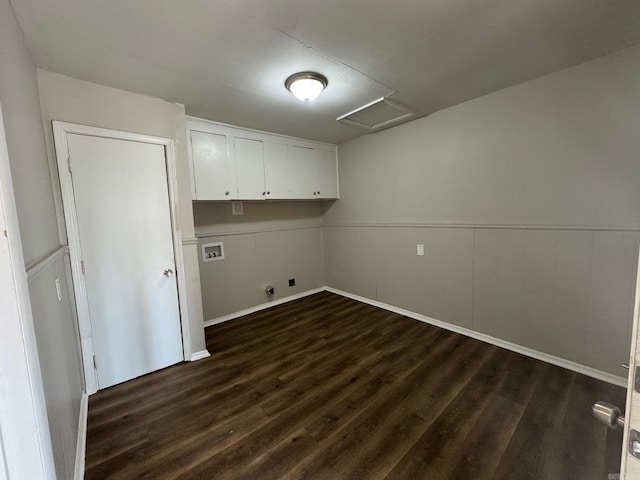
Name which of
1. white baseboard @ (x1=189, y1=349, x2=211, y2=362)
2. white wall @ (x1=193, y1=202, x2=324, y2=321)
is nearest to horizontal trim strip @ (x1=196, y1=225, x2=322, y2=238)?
white wall @ (x1=193, y1=202, x2=324, y2=321)

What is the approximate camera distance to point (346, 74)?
2.00m

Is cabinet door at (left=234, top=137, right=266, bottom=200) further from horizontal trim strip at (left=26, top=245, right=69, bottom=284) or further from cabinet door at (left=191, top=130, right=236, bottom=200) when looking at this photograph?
horizontal trim strip at (left=26, top=245, right=69, bottom=284)

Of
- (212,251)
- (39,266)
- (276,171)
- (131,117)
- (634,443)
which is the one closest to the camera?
(634,443)

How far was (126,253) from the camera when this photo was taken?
2.18 metres

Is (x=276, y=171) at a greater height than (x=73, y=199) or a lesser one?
greater

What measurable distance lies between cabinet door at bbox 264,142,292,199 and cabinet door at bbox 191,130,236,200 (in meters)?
0.51

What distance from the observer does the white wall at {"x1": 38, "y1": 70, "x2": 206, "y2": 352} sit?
1.86 m

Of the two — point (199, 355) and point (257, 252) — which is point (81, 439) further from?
point (257, 252)

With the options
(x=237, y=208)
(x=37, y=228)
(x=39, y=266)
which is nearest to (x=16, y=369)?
(x=39, y=266)

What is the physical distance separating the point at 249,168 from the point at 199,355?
2190 millimetres

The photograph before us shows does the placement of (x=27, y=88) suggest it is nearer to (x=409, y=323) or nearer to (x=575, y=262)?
(x=409, y=323)

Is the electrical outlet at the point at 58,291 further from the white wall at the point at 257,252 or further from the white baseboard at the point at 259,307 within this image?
the white baseboard at the point at 259,307

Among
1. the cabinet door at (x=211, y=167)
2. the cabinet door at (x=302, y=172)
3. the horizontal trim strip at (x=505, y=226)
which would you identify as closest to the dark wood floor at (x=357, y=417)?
the horizontal trim strip at (x=505, y=226)

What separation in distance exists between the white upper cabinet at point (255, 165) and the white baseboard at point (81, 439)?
1953 millimetres
